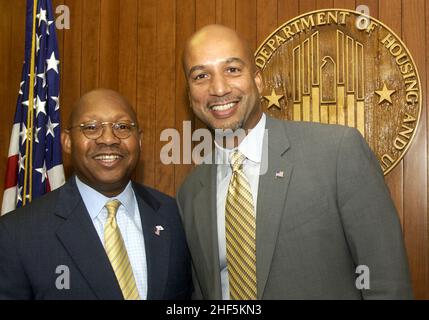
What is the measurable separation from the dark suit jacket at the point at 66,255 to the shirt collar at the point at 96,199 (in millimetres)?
35

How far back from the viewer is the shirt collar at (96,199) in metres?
2.19

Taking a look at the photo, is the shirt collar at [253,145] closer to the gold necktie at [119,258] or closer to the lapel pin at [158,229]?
the lapel pin at [158,229]

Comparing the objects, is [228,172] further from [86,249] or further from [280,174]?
[86,249]

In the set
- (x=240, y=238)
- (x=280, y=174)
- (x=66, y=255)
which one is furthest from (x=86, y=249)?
(x=280, y=174)

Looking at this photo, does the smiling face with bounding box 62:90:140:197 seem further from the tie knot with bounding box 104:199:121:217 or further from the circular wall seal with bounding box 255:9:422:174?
the circular wall seal with bounding box 255:9:422:174

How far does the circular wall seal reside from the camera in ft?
10.2

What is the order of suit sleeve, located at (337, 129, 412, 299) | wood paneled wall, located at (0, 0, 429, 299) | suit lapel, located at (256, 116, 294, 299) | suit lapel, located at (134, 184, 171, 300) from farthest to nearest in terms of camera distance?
wood paneled wall, located at (0, 0, 429, 299)
suit lapel, located at (134, 184, 171, 300)
suit lapel, located at (256, 116, 294, 299)
suit sleeve, located at (337, 129, 412, 299)

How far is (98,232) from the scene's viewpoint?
2.14 meters

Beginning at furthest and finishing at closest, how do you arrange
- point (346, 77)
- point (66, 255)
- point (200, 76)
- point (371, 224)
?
point (346, 77) < point (200, 76) < point (66, 255) < point (371, 224)

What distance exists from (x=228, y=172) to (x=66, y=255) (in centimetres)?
77

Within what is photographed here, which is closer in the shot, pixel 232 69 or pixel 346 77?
pixel 232 69

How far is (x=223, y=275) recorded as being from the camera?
2.14 metres

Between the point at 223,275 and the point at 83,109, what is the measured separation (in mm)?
939

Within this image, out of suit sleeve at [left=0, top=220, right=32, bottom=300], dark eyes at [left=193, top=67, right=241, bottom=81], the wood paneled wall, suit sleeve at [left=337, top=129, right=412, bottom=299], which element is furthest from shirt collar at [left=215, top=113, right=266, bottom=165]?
the wood paneled wall
